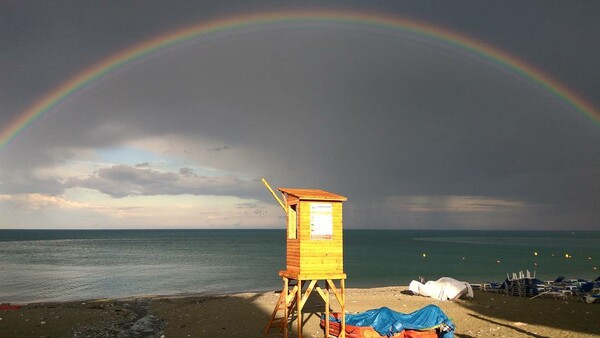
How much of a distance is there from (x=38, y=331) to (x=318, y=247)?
16.6 metres

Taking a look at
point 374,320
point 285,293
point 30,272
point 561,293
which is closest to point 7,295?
point 30,272

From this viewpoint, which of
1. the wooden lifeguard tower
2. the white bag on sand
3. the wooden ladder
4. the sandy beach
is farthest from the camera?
the white bag on sand

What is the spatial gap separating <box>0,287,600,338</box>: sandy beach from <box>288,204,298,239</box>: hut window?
5.20m

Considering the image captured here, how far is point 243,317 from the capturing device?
95.0 feet

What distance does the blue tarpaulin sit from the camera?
20984mm

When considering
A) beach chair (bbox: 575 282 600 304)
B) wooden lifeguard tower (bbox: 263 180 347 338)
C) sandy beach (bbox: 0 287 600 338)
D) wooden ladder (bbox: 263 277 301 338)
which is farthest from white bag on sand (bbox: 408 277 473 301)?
wooden lifeguard tower (bbox: 263 180 347 338)

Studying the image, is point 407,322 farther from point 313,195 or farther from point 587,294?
point 587,294

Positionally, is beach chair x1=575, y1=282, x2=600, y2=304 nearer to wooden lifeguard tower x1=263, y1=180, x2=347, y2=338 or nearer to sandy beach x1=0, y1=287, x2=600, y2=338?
sandy beach x1=0, y1=287, x2=600, y2=338

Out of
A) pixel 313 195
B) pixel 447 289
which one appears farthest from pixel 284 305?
pixel 447 289

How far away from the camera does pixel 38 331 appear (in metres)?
26.0

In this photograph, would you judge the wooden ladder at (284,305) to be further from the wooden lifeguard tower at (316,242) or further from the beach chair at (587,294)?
the beach chair at (587,294)

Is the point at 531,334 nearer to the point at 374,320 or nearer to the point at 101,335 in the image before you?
the point at 374,320

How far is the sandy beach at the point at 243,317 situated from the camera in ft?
80.8

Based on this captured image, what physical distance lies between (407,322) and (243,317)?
37.4ft
